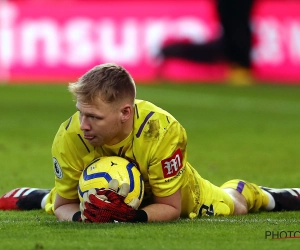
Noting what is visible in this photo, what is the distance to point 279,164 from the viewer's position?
1077cm

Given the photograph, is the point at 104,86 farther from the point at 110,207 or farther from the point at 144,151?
the point at 110,207

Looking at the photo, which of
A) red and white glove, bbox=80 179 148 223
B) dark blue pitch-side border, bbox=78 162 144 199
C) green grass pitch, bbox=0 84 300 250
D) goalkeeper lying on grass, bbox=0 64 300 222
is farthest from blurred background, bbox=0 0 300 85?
red and white glove, bbox=80 179 148 223

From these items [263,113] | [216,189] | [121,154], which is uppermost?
[121,154]

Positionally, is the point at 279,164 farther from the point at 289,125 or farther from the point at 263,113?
the point at 263,113

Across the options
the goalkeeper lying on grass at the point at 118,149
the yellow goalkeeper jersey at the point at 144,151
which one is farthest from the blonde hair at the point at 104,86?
the yellow goalkeeper jersey at the point at 144,151

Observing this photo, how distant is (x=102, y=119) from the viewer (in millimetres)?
6035

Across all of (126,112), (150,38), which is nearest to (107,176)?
(126,112)

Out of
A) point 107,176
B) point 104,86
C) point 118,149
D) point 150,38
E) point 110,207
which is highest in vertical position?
point 104,86

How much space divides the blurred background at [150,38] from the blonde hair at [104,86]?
16.0 metres

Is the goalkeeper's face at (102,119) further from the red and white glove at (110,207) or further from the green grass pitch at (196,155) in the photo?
the green grass pitch at (196,155)

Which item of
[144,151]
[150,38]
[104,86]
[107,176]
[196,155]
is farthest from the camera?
[150,38]

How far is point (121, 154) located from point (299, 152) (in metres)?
6.14

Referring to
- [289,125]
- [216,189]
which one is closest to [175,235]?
[216,189]

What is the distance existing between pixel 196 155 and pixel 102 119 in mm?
5795
